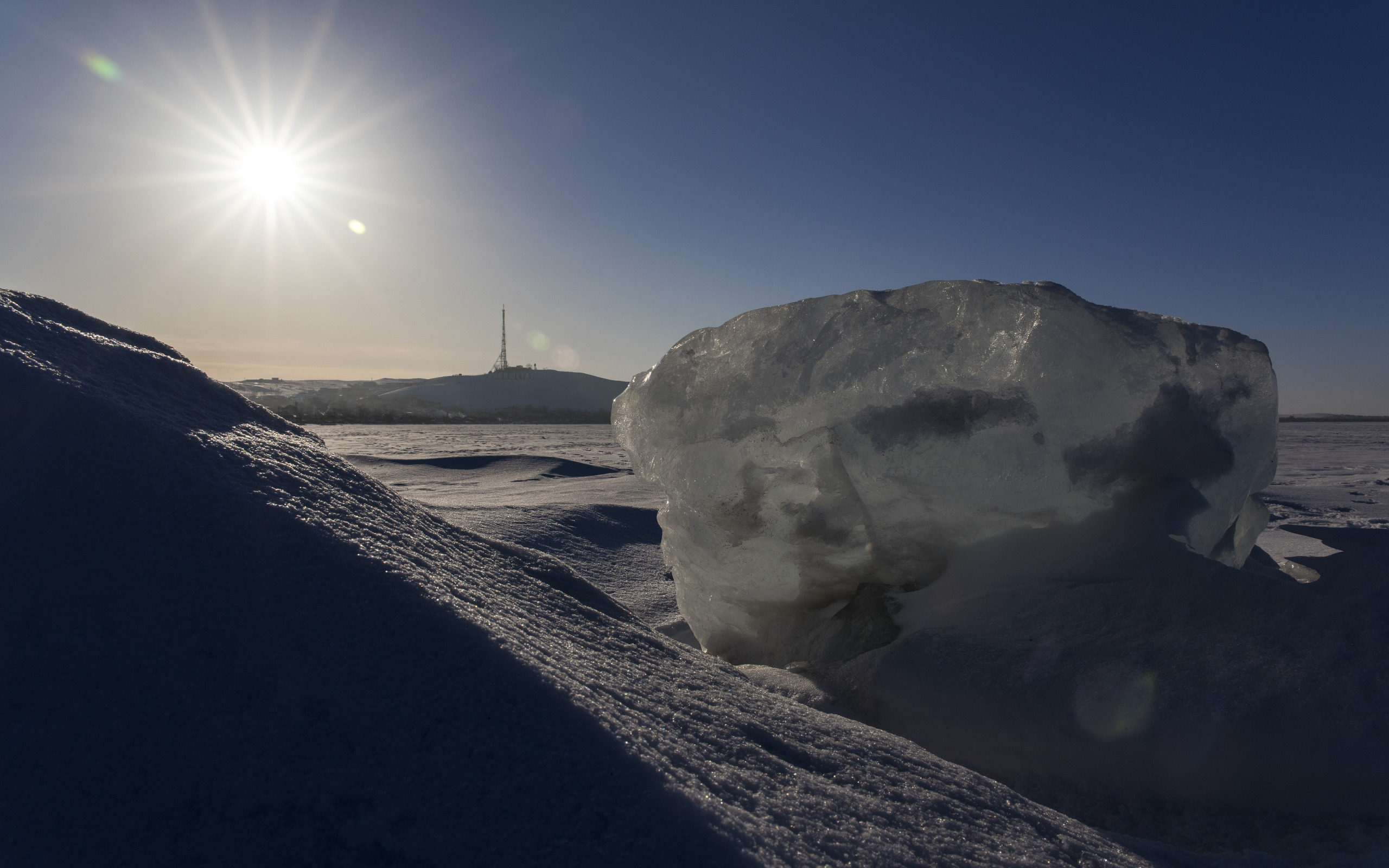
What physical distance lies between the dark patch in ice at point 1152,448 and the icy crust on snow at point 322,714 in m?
1.18

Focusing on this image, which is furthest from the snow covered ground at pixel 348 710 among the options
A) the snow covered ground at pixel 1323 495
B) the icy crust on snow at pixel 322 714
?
the snow covered ground at pixel 1323 495

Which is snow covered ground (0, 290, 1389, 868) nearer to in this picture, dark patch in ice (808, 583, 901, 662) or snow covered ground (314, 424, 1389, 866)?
snow covered ground (314, 424, 1389, 866)

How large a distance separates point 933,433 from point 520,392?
4089 cm

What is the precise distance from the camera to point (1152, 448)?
210 cm

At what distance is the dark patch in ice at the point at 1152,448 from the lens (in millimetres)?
2094

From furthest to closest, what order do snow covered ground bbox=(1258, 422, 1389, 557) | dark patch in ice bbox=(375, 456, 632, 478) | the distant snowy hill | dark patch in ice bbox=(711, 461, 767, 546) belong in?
the distant snowy hill < dark patch in ice bbox=(375, 456, 632, 478) < snow covered ground bbox=(1258, 422, 1389, 557) < dark patch in ice bbox=(711, 461, 767, 546)

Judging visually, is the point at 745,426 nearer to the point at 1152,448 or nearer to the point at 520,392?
the point at 1152,448

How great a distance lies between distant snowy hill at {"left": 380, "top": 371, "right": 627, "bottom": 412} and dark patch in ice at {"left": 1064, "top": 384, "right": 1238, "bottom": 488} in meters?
34.1

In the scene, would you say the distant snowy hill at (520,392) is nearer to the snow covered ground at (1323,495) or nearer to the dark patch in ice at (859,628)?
the snow covered ground at (1323,495)

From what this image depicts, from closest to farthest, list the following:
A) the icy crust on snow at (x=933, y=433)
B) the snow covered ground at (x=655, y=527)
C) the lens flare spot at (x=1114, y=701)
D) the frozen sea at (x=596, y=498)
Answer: the snow covered ground at (x=655, y=527), the lens flare spot at (x=1114, y=701), the icy crust on snow at (x=933, y=433), the frozen sea at (x=596, y=498)

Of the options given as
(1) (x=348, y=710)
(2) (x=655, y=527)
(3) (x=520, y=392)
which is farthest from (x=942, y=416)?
(3) (x=520, y=392)

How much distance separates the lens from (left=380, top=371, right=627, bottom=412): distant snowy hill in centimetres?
3791

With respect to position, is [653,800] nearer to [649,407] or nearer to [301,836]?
[301,836]

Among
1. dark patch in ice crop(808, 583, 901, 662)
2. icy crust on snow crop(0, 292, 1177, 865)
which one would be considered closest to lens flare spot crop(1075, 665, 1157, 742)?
icy crust on snow crop(0, 292, 1177, 865)
